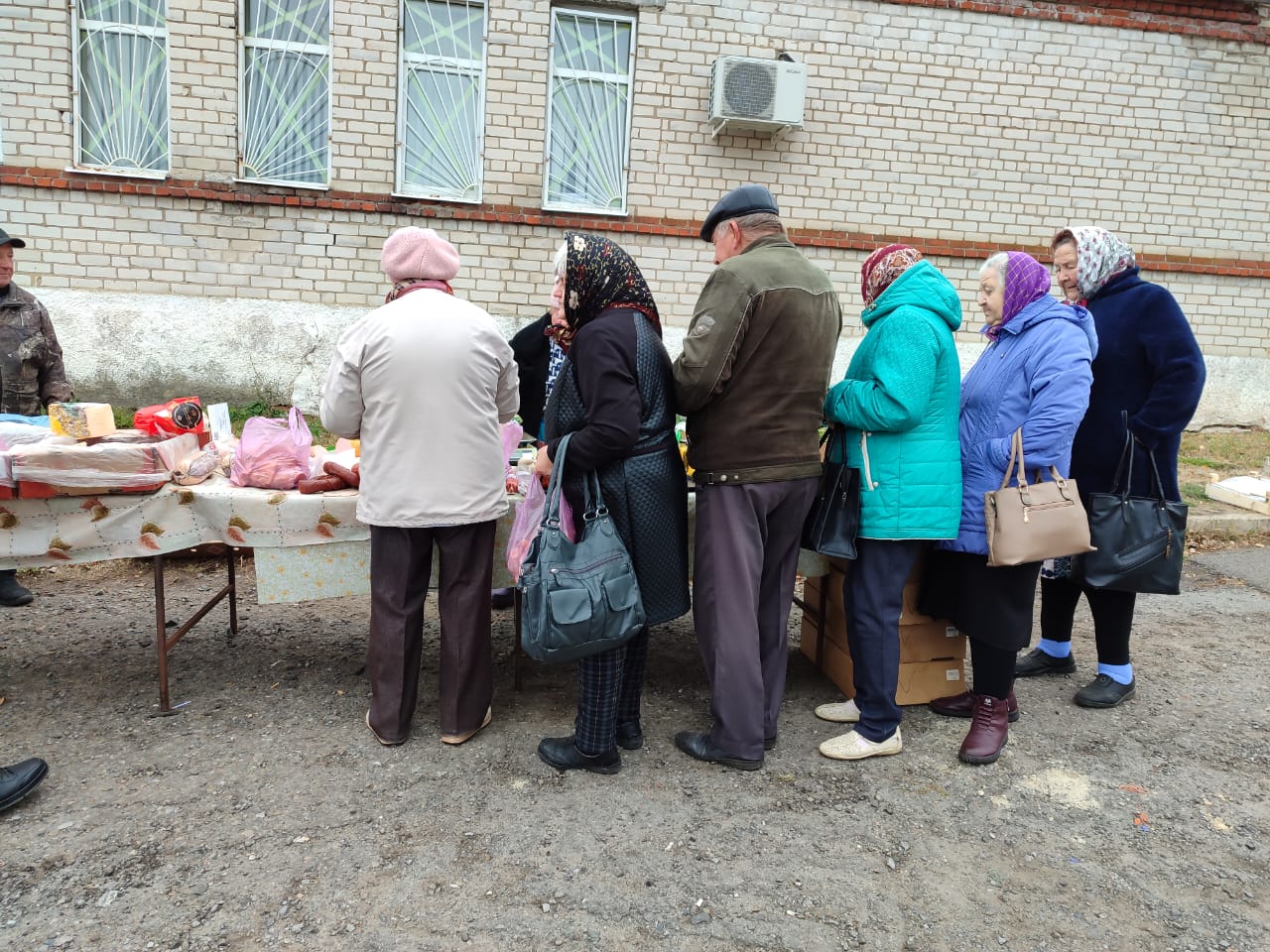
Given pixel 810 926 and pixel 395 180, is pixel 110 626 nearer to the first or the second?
pixel 810 926

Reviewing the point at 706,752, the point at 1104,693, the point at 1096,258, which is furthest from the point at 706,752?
the point at 1096,258

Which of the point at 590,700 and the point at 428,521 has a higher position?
the point at 428,521

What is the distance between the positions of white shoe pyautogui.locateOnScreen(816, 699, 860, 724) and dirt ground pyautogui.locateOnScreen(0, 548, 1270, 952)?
0.18ft

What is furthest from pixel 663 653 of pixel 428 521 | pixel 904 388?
pixel 904 388

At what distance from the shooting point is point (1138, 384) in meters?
3.48

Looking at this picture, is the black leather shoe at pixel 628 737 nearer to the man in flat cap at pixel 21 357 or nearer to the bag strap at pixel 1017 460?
the bag strap at pixel 1017 460

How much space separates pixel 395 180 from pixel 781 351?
21.0 feet

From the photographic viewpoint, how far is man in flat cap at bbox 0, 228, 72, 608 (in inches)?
180

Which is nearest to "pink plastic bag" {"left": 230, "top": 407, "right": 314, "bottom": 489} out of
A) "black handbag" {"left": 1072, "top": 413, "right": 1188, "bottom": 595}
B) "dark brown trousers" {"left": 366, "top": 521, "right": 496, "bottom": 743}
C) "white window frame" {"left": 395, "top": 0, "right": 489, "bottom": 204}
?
"dark brown trousers" {"left": 366, "top": 521, "right": 496, "bottom": 743}

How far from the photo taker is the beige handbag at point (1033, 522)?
2.93 metres

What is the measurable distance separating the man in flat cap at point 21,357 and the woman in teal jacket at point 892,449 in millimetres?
4158

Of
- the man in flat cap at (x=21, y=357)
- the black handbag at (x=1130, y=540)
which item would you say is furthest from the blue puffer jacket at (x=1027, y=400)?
the man in flat cap at (x=21, y=357)

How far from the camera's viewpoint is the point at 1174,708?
3736 millimetres

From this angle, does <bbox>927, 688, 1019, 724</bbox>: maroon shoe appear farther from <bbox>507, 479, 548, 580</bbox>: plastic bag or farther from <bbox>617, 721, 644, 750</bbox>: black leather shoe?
<bbox>507, 479, 548, 580</bbox>: plastic bag
